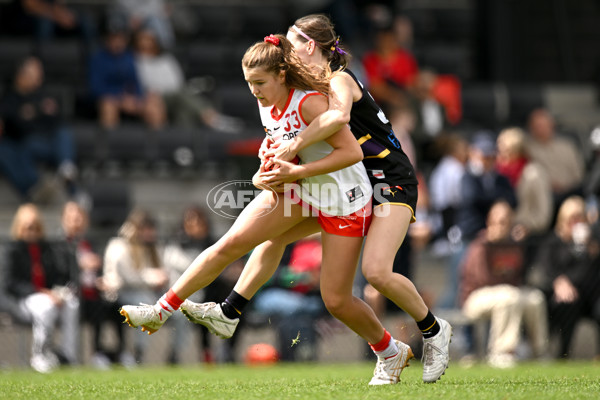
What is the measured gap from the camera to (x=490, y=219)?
29.9ft

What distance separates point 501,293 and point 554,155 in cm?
277

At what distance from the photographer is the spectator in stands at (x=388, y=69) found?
1155 centimetres

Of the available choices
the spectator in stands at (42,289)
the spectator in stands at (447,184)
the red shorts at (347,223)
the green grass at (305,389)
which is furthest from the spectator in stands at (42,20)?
the red shorts at (347,223)

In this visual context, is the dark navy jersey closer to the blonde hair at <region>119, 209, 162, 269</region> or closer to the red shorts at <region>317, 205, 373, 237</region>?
the red shorts at <region>317, 205, 373, 237</region>

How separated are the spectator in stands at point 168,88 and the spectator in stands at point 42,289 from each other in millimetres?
3110

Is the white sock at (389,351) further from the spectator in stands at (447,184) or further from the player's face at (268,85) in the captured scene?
the spectator in stands at (447,184)

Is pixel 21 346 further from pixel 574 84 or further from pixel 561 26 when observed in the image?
pixel 561 26

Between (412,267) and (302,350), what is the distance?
50.0 inches

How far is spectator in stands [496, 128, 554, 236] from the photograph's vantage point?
32.5 ft

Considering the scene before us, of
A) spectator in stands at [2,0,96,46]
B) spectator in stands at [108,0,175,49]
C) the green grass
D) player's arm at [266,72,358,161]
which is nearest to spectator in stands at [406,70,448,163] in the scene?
spectator in stands at [108,0,175,49]

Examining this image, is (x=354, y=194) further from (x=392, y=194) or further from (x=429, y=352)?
(x=429, y=352)

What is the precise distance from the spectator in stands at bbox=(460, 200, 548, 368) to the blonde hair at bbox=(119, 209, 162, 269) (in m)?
2.83

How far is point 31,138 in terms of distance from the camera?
10406mm

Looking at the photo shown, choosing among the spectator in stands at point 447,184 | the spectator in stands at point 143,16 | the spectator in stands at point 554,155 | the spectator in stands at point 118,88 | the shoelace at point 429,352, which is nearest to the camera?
the shoelace at point 429,352
